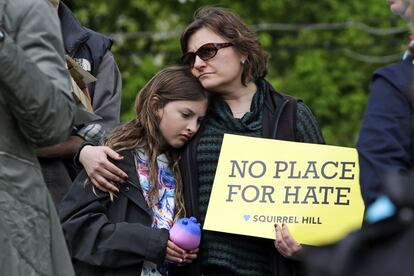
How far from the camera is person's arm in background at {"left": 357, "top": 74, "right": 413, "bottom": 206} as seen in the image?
11.3 ft

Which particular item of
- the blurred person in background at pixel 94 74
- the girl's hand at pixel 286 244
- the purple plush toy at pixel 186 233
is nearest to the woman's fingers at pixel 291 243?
the girl's hand at pixel 286 244

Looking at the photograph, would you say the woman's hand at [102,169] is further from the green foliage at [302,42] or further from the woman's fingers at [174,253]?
the green foliage at [302,42]

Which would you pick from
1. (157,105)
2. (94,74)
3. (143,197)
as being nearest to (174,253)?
(143,197)

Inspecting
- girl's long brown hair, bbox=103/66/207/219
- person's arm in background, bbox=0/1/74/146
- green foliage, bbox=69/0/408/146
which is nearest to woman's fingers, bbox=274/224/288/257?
girl's long brown hair, bbox=103/66/207/219

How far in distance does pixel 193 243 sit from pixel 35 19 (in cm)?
127

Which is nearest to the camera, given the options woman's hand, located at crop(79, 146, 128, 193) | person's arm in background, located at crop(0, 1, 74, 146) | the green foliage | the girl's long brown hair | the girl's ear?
person's arm in background, located at crop(0, 1, 74, 146)

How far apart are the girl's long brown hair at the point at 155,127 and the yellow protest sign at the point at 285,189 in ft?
0.71

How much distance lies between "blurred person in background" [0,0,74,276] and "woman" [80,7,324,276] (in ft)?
3.05

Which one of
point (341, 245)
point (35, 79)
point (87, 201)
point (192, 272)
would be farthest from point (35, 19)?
point (341, 245)

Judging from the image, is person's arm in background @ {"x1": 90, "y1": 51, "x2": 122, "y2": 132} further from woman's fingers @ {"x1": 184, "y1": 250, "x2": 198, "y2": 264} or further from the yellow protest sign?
woman's fingers @ {"x1": 184, "y1": 250, "x2": 198, "y2": 264}

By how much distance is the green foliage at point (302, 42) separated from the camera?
20578mm

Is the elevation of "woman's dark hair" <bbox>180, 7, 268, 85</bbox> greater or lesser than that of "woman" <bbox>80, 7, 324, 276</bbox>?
greater

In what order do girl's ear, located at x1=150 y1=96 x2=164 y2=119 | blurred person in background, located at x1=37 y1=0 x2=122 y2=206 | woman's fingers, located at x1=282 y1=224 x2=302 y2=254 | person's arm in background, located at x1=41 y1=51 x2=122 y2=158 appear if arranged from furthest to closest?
person's arm in background, located at x1=41 y1=51 x2=122 y2=158, blurred person in background, located at x1=37 y1=0 x2=122 y2=206, girl's ear, located at x1=150 y1=96 x2=164 y2=119, woman's fingers, located at x1=282 y1=224 x2=302 y2=254

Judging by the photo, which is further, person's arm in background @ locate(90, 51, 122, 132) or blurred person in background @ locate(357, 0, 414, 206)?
person's arm in background @ locate(90, 51, 122, 132)
